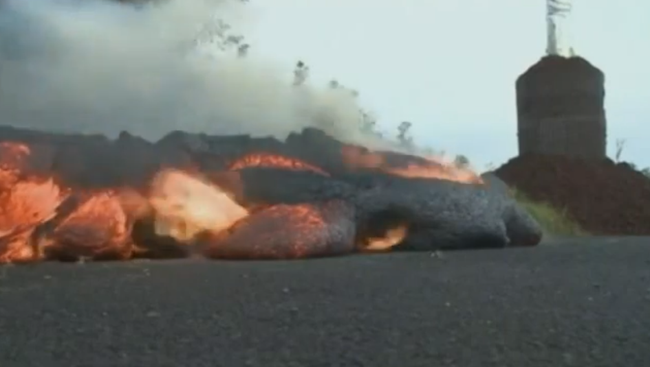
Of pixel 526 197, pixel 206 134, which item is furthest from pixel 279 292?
pixel 526 197

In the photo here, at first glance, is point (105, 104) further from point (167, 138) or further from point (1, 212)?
point (1, 212)

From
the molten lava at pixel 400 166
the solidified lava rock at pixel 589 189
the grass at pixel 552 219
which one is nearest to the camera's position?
the molten lava at pixel 400 166

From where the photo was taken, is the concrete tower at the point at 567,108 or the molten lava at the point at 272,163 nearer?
the molten lava at the point at 272,163

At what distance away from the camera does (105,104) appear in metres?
8.13

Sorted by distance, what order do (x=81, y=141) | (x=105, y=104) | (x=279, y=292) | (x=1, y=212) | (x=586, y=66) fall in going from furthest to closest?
(x=586, y=66) < (x=105, y=104) < (x=81, y=141) < (x=1, y=212) < (x=279, y=292)

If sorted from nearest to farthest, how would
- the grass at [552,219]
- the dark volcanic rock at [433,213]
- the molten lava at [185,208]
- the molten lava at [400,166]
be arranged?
the molten lava at [185,208] < the dark volcanic rock at [433,213] < the molten lava at [400,166] < the grass at [552,219]

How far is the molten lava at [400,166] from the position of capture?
745 cm

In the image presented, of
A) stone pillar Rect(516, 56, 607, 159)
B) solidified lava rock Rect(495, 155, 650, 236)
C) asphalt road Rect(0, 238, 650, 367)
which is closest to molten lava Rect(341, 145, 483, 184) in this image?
asphalt road Rect(0, 238, 650, 367)

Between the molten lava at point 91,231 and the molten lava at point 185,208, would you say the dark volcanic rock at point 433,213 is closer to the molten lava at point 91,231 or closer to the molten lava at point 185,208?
the molten lava at point 185,208

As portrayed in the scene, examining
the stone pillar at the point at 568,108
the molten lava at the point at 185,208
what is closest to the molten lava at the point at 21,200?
the molten lava at the point at 185,208

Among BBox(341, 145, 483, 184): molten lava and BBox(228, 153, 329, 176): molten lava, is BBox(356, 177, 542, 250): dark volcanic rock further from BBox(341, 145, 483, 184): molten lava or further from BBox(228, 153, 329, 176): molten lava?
BBox(228, 153, 329, 176): molten lava

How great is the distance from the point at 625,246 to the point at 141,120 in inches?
144

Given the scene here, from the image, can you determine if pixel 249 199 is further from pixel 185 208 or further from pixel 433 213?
pixel 433 213

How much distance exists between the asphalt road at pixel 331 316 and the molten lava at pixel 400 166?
7.20ft
